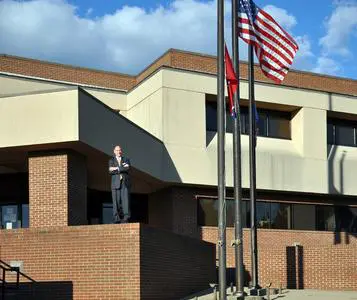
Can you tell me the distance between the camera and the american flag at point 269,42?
17.8m

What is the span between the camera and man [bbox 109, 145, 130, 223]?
14977 millimetres

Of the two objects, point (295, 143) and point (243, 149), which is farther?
point (295, 143)

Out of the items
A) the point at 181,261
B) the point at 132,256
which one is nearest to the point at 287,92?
the point at 181,261

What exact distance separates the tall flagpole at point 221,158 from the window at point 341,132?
16306mm

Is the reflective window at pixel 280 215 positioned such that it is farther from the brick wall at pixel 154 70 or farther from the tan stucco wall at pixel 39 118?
the tan stucco wall at pixel 39 118

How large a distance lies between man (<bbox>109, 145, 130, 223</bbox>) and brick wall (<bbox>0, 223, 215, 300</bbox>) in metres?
0.70

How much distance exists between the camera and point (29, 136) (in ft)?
57.4

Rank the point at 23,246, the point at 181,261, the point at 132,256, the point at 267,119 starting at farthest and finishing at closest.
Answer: the point at 267,119 < the point at 181,261 < the point at 23,246 < the point at 132,256

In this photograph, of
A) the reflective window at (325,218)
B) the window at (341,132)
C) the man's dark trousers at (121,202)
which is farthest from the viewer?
the window at (341,132)

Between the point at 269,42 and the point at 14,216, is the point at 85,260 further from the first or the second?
the point at 14,216

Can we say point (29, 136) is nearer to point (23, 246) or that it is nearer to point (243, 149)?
point (23, 246)

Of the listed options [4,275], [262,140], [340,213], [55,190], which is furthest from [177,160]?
[4,275]

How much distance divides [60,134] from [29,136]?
957mm

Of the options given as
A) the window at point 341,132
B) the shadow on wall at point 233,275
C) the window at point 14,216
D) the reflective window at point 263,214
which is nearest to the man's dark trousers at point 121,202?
the shadow on wall at point 233,275
